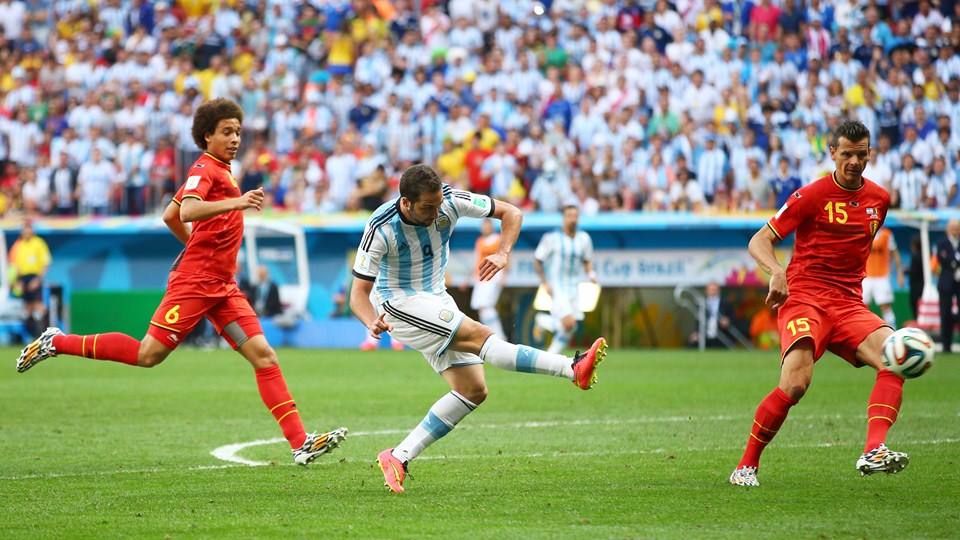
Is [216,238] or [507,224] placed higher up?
[507,224]

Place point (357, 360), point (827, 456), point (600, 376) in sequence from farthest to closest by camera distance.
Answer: point (357, 360) → point (600, 376) → point (827, 456)

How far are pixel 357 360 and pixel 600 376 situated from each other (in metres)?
5.36

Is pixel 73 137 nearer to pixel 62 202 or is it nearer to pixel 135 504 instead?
pixel 62 202

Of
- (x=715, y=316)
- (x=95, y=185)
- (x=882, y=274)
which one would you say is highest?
(x=95, y=185)

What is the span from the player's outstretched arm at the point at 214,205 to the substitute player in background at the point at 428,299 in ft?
2.47

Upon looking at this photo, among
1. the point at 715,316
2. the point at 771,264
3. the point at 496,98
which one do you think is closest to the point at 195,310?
A: the point at 771,264

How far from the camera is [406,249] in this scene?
8.66 m

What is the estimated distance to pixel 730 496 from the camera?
820 centimetres

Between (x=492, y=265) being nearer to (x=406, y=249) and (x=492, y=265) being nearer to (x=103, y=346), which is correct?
(x=406, y=249)

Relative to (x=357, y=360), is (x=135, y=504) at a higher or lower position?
higher

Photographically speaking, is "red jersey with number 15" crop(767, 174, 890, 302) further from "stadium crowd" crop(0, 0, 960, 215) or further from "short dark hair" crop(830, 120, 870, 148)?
"stadium crowd" crop(0, 0, 960, 215)

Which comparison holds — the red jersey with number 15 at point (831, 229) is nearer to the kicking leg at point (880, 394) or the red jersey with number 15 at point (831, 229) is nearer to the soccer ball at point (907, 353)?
the kicking leg at point (880, 394)

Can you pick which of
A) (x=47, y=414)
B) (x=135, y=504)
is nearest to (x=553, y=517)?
(x=135, y=504)

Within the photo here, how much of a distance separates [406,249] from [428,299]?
1.11 ft
